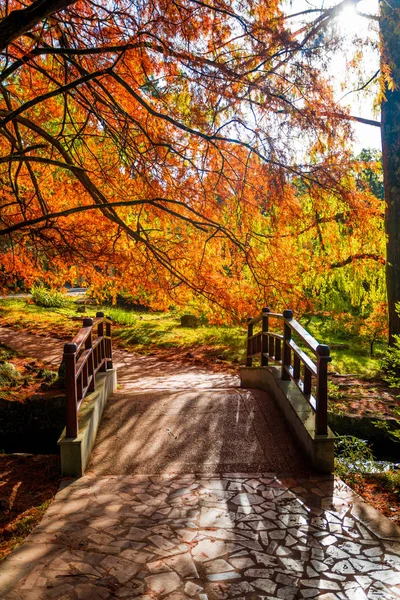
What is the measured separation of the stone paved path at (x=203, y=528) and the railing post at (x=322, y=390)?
0.46 meters

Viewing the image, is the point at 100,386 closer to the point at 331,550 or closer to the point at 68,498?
the point at 68,498

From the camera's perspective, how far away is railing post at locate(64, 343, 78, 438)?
4949 mm

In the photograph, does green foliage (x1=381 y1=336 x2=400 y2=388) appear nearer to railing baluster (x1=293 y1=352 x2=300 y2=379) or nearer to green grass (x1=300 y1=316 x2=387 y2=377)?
railing baluster (x1=293 y1=352 x2=300 y2=379)

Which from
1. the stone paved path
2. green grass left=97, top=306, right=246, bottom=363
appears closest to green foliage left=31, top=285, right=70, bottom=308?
green grass left=97, top=306, right=246, bottom=363

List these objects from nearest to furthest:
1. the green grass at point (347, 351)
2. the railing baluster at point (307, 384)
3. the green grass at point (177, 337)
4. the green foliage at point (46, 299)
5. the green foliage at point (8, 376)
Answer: the railing baluster at point (307, 384) < the green foliage at point (8, 376) < the green grass at point (347, 351) < the green grass at point (177, 337) < the green foliage at point (46, 299)

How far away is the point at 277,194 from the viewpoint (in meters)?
5.88

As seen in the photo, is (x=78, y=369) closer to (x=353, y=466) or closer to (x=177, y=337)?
(x=353, y=466)

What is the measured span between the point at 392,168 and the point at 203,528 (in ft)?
25.9

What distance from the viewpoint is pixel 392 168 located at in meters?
9.51

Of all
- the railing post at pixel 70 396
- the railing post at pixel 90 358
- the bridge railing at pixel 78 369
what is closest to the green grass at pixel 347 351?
the bridge railing at pixel 78 369

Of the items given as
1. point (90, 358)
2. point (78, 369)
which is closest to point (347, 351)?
point (90, 358)

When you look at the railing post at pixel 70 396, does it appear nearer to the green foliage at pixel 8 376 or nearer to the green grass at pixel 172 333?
the green foliage at pixel 8 376

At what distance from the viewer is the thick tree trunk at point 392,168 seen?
9.16 m

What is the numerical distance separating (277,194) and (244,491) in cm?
325
